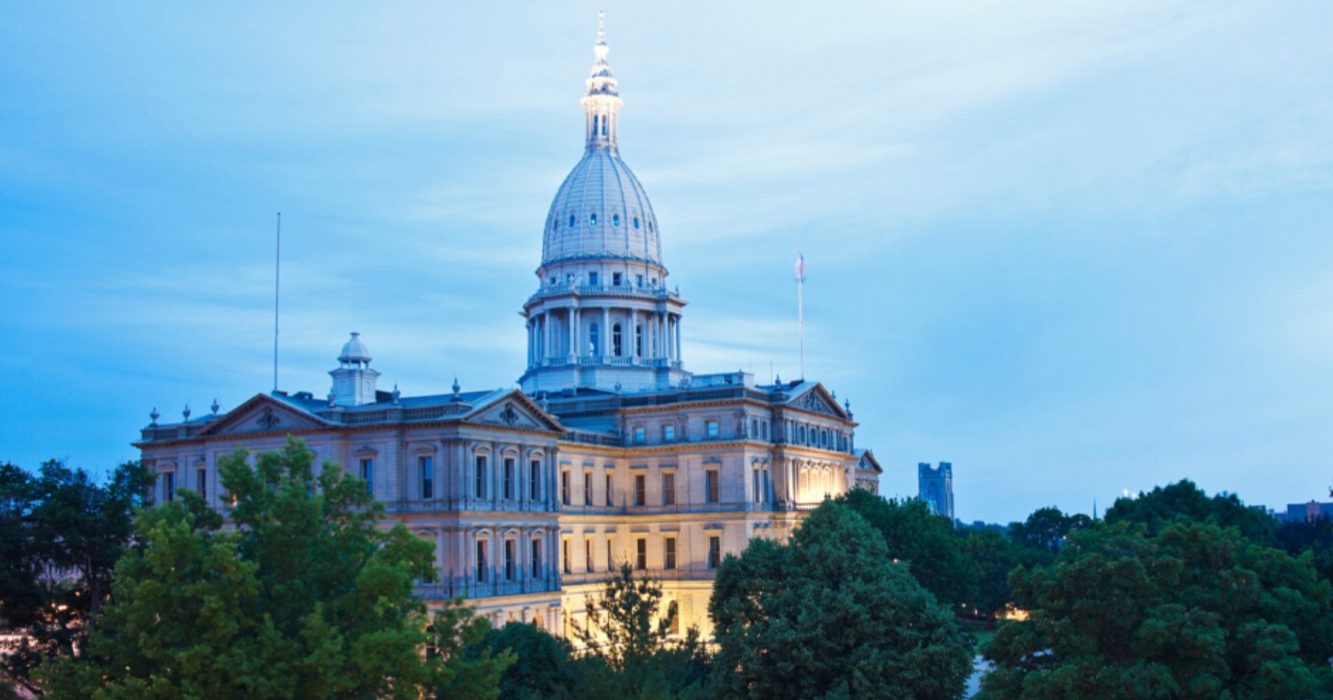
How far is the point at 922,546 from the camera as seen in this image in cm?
8212

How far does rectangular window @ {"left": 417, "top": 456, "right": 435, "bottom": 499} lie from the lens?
231ft

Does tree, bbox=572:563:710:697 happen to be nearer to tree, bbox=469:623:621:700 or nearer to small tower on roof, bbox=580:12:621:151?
tree, bbox=469:623:621:700

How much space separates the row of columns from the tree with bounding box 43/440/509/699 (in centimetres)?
7060

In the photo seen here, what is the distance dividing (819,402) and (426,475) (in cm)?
3729

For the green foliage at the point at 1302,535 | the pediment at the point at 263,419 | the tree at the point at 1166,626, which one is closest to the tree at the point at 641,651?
the tree at the point at 1166,626

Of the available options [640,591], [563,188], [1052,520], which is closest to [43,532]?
[640,591]

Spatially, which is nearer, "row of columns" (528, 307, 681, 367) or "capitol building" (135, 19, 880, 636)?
"capitol building" (135, 19, 880, 636)

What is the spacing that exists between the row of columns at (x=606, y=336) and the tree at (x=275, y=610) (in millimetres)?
70599

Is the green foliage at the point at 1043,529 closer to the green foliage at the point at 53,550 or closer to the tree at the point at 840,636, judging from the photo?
the tree at the point at 840,636

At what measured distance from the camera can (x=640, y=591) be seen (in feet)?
133

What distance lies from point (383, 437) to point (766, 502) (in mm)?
29034

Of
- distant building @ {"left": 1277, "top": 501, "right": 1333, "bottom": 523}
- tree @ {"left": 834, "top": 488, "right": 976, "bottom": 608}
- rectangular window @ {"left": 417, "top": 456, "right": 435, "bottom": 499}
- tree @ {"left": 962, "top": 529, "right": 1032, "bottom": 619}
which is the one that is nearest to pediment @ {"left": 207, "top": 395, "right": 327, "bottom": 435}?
rectangular window @ {"left": 417, "top": 456, "right": 435, "bottom": 499}

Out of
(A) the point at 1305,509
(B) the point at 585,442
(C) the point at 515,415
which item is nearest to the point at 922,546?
(B) the point at 585,442

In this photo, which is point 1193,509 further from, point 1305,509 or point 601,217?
point 1305,509
